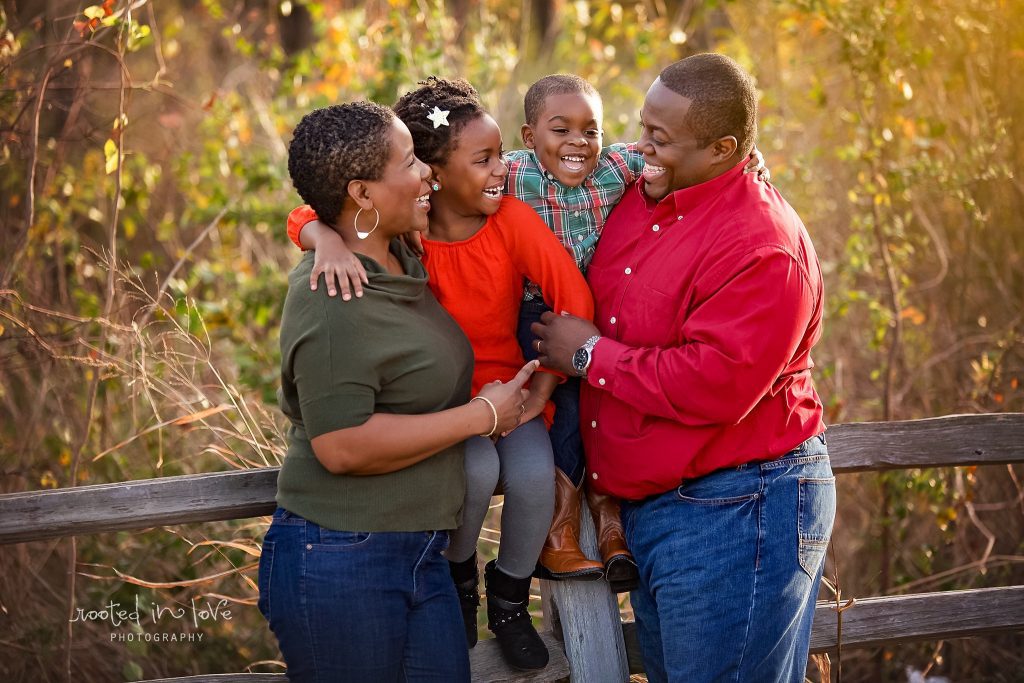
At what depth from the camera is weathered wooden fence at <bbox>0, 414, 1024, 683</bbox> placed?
270 cm

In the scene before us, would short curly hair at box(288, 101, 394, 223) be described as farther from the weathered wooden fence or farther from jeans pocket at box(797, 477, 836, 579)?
jeans pocket at box(797, 477, 836, 579)

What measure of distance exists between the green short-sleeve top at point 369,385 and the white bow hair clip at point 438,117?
44 centimetres

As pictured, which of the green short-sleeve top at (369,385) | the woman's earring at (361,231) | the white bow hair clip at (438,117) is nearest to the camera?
the green short-sleeve top at (369,385)

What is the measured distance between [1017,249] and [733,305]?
3819 mm

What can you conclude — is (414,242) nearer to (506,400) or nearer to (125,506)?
(506,400)

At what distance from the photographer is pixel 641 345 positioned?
2.63m

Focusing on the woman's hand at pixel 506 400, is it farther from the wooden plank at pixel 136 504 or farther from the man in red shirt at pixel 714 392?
the wooden plank at pixel 136 504

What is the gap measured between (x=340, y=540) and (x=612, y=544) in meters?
0.86

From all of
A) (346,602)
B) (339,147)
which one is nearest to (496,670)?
(346,602)

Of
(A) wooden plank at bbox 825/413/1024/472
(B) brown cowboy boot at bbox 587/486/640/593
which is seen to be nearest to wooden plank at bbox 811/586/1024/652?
(A) wooden plank at bbox 825/413/1024/472

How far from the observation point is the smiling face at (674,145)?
2559mm

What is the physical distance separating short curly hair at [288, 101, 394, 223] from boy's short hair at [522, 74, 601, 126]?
26.3 inches

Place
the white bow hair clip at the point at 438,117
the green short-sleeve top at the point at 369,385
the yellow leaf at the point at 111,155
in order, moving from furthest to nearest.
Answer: the yellow leaf at the point at 111,155
the white bow hair clip at the point at 438,117
the green short-sleeve top at the point at 369,385

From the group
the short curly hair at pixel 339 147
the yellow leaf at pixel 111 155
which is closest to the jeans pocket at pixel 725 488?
the short curly hair at pixel 339 147
